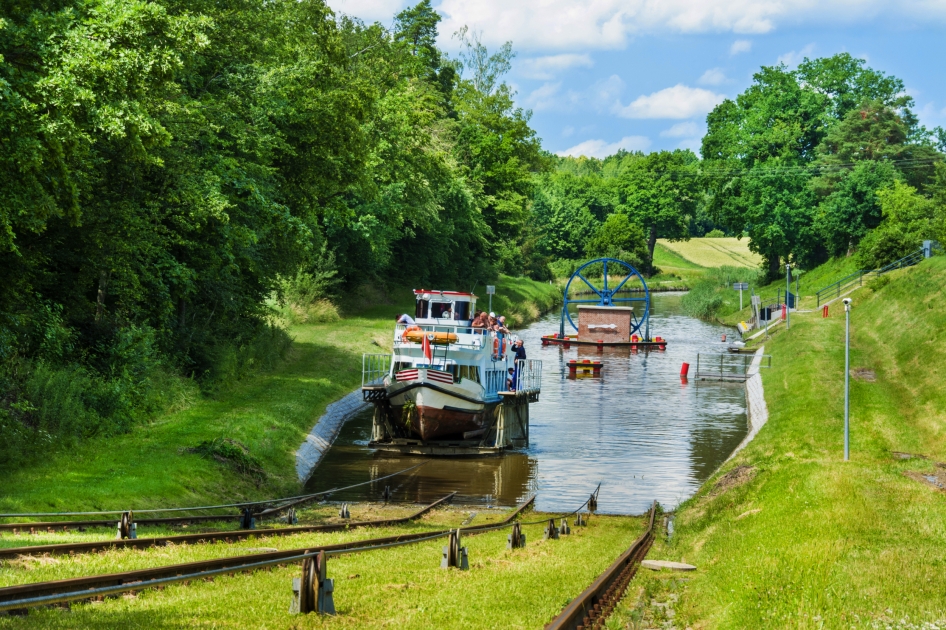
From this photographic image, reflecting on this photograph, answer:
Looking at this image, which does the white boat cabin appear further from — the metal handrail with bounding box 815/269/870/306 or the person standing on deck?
the metal handrail with bounding box 815/269/870/306

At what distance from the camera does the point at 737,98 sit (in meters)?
117

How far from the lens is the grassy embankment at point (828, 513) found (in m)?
13.2

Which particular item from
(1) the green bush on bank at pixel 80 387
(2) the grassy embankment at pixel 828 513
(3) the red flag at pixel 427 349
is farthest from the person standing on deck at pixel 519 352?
(1) the green bush on bank at pixel 80 387

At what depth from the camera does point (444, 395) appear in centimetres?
3453

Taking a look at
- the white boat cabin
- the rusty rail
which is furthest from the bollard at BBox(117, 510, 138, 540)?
the white boat cabin

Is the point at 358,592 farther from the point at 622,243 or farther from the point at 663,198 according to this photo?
the point at 663,198

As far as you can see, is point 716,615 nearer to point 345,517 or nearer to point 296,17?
point 345,517

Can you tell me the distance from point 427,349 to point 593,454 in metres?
7.21

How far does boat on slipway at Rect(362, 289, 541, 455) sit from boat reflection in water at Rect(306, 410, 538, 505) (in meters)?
0.86

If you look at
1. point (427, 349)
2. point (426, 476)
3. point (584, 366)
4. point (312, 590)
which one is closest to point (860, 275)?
point (584, 366)

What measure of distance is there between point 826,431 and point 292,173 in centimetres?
2164

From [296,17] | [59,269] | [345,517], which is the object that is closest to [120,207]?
[59,269]

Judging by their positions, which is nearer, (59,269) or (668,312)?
(59,269)

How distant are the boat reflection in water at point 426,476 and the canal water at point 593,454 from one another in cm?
3
